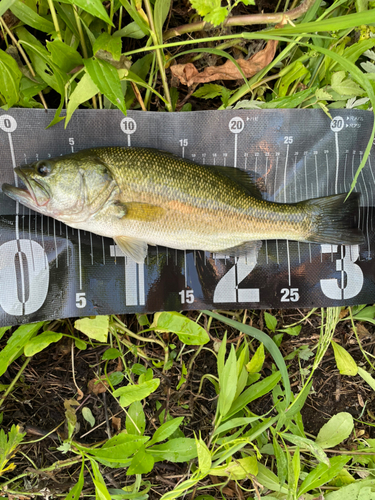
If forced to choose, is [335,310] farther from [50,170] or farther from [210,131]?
[50,170]

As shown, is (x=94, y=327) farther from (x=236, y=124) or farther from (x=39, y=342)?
(x=236, y=124)

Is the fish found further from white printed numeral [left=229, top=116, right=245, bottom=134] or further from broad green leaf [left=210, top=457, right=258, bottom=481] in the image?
broad green leaf [left=210, top=457, right=258, bottom=481]

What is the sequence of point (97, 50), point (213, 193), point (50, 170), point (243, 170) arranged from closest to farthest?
1. point (97, 50)
2. point (50, 170)
3. point (213, 193)
4. point (243, 170)

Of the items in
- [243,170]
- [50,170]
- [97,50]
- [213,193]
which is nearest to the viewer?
[97,50]

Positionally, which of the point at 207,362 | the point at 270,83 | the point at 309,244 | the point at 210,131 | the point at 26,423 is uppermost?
the point at 270,83

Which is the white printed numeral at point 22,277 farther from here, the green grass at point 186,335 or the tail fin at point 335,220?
the tail fin at point 335,220

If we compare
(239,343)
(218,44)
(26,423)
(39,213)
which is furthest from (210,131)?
(26,423)

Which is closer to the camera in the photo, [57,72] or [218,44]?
[57,72]

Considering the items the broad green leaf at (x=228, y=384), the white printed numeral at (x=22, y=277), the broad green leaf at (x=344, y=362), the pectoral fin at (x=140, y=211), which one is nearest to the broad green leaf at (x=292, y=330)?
the broad green leaf at (x=344, y=362)
